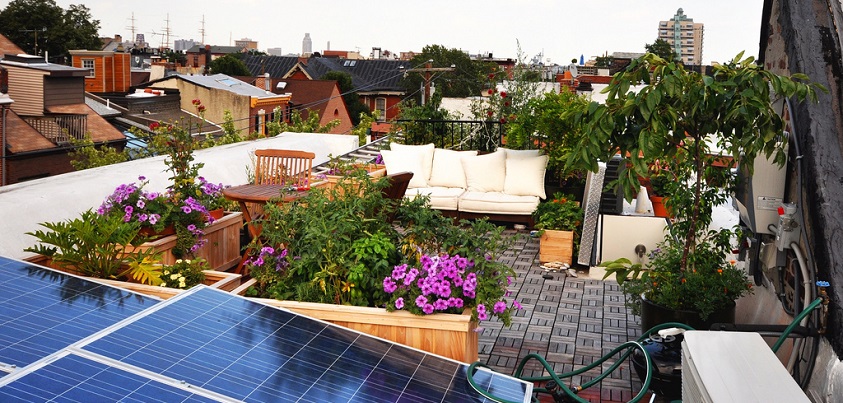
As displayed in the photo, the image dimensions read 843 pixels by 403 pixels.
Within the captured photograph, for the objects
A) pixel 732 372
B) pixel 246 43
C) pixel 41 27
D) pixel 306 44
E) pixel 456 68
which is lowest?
pixel 732 372

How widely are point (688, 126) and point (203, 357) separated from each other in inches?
128

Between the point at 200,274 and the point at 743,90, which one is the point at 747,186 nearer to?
the point at 743,90

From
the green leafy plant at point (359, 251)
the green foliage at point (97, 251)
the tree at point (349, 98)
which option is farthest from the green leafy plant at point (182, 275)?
the tree at point (349, 98)

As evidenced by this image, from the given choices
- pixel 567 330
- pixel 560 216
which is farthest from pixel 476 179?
pixel 567 330

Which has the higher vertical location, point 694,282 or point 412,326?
point 694,282

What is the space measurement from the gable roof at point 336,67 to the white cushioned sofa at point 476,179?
5105 cm

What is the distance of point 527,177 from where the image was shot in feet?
32.2

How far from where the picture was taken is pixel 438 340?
436 cm

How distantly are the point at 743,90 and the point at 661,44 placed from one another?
76.6 feet

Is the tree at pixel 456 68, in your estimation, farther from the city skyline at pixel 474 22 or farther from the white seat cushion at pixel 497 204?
the white seat cushion at pixel 497 204

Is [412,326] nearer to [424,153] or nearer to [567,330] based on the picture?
[567,330]

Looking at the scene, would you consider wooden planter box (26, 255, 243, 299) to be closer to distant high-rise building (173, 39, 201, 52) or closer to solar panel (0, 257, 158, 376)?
solar panel (0, 257, 158, 376)

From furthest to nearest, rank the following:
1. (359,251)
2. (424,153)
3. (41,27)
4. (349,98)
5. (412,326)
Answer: (41,27), (349,98), (424,153), (359,251), (412,326)

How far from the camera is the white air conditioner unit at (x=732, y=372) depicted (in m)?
2.75
